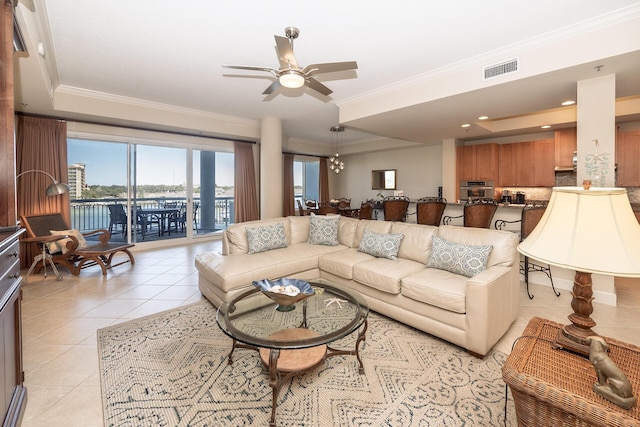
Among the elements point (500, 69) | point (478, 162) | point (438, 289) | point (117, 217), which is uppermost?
point (500, 69)

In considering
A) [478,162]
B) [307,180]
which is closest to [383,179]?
[307,180]

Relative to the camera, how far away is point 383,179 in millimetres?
9188

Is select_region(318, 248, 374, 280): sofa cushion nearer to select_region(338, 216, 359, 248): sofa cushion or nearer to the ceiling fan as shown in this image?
select_region(338, 216, 359, 248): sofa cushion

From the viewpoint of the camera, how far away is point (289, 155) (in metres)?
8.65

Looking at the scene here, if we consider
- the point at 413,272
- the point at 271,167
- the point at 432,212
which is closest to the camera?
the point at 413,272

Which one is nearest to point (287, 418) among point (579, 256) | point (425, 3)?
point (579, 256)

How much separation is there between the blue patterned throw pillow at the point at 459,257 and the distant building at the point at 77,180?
248 inches

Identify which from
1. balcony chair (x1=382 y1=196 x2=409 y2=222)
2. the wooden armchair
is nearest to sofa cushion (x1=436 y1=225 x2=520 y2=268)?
balcony chair (x1=382 y1=196 x2=409 y2=222)

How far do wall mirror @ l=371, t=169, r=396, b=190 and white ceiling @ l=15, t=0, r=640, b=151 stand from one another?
168 inches

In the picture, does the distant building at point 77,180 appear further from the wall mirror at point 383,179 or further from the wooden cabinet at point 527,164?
the wooden cabinet at point 527,164

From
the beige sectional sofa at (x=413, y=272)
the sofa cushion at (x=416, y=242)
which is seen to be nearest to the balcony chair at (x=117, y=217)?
the beige sectional sofa at (x=413, y=272)

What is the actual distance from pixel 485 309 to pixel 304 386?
1407 mm

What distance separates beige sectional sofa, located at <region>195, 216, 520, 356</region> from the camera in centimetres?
220

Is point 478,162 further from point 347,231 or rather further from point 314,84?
point 314,84
